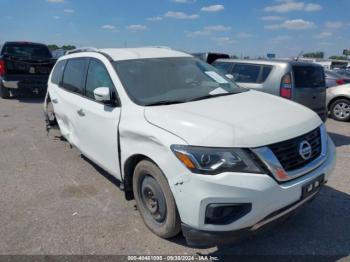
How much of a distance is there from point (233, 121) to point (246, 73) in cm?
469

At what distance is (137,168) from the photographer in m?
3.20

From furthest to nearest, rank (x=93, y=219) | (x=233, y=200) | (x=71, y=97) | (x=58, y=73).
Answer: (x=58, y=73), (x=71, y=97), (x=93, y=219), (x=233, y=200)

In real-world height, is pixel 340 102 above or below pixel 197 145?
below

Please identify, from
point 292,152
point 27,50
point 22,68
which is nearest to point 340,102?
point 292,152

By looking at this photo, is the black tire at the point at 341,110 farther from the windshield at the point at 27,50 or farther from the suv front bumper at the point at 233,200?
the windshield at the point at 27,50

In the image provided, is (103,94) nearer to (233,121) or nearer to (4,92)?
(233,121)

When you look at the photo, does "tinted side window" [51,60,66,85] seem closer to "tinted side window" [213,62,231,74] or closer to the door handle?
the door handle

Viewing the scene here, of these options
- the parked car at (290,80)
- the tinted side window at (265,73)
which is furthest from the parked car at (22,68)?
the tinted side window at (265,73)

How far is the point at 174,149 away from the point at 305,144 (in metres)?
1.17

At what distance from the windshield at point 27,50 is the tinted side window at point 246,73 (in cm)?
862

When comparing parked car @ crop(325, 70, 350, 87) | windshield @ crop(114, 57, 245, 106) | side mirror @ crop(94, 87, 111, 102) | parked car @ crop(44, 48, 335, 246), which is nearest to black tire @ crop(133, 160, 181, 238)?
parked car @ crop(44, 48, 335, 246)

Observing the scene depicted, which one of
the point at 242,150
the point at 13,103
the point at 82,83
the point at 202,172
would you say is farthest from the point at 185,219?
the point at 13,103

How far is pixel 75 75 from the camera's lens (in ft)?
15.8

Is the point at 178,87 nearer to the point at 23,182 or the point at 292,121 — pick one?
the point at 292,121
